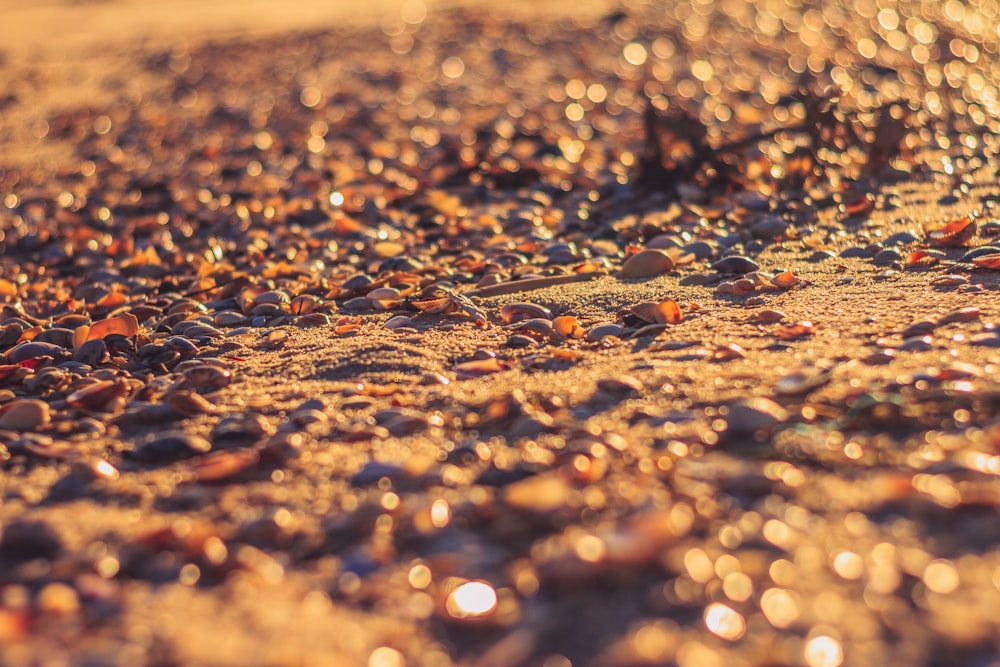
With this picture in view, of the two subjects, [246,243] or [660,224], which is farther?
[246,243]

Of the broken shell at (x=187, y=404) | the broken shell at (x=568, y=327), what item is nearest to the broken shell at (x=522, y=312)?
the broken shell at (x=568, y=327)

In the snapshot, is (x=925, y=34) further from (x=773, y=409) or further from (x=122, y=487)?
(x=122, y=487)

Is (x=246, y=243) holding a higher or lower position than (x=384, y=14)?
lower

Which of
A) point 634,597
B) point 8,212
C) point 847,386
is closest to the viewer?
point 634,597

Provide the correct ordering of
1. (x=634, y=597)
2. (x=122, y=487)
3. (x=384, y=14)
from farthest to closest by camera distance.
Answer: (x=384, y=14)
(x=122, y=487)
(x=634, y=597)

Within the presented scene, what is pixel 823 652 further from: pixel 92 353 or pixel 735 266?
pixel 92 353

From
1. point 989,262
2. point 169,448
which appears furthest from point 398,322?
point 989,262

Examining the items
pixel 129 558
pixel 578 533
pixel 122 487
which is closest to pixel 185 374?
pixel 122 487

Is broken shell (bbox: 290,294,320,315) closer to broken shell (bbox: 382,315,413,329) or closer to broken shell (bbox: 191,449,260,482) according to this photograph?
broken shell (bbox: 382,315,413,329)
